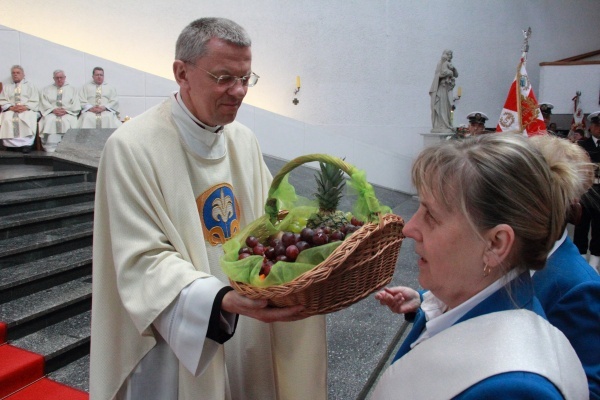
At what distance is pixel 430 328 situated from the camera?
1.09 metres

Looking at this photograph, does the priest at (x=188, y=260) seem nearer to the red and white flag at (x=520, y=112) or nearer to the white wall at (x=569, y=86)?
the red and white flag at (x=520, y=112)

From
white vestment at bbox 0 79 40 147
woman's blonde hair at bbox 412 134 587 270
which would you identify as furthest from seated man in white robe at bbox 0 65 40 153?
woman's blonde hair at bbox 412 134 587 270

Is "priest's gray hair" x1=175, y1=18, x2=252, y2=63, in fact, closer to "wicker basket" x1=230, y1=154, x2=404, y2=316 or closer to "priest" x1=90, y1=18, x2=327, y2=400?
"priest" x1=90, y1=18, x2=327, y2=400

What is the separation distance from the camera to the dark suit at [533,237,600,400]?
114cm

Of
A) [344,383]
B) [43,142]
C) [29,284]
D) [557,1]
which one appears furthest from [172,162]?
[557,1]

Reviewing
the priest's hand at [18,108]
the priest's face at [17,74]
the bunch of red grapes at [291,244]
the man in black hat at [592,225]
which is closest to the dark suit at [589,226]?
the man in black hat at [592,225]

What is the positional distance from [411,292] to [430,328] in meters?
0.44

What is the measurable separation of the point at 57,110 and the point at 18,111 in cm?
58

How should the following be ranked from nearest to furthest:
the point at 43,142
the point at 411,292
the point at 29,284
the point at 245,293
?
the point at 245,293 → the point at 411,292 → the point at 29,284 → the point at 43,142

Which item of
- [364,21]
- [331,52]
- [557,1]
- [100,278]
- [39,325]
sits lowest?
[39,325]

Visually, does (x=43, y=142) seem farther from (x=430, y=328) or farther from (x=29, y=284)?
(x=430, y=328)

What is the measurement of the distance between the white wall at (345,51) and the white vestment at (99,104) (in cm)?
54

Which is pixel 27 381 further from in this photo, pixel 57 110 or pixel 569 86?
pixel 569 86

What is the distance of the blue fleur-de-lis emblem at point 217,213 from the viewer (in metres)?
1.66
